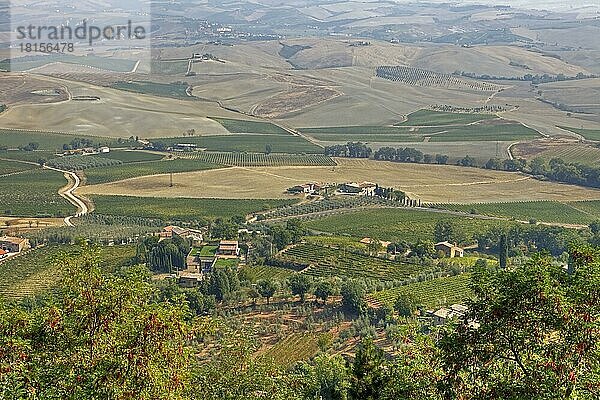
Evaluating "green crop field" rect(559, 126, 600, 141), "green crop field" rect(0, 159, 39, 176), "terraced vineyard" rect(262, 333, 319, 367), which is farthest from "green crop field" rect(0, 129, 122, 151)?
"terraced vineyard" rect(262, 333, 319, 367)

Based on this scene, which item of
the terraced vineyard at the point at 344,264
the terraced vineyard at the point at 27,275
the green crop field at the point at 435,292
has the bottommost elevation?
the terraced vineyard at the point at 27,275

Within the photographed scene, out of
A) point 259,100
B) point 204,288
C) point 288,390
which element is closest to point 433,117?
point 259,100

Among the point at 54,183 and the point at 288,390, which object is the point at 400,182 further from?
the point at 288,390

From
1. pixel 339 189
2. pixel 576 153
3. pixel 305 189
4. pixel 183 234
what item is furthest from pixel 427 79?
pixel 183 234

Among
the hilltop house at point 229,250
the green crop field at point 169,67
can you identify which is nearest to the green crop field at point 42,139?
the hilltop house at point 229,250

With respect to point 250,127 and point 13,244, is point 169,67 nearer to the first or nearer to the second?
point 250,127

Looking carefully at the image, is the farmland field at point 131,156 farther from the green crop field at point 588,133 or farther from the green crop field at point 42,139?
the green crop field at point 588,133
